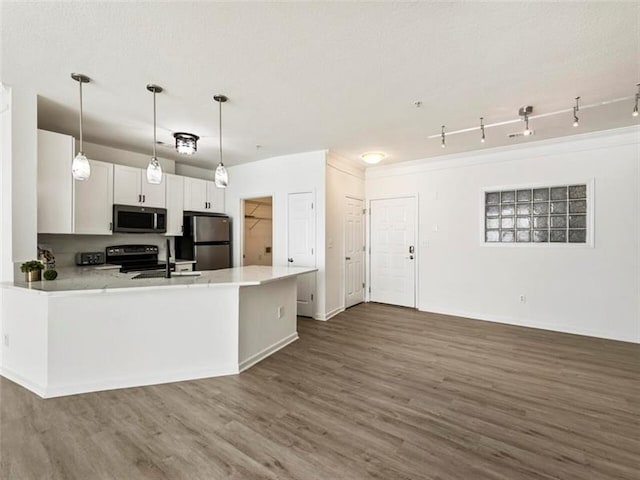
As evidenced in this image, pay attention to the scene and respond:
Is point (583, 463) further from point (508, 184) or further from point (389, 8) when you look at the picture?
point (508, 184)

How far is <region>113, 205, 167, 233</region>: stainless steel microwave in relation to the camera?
4.12 meters

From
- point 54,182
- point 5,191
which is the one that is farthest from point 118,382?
point 54,182

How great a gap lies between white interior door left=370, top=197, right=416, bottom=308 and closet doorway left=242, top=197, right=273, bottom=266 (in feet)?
8.32

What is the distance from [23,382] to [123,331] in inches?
37.2

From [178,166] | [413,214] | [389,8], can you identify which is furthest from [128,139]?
[413,214]

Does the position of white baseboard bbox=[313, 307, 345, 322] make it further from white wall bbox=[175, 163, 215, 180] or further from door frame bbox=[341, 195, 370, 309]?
white wall bbox=[175, 163, 215, 180]

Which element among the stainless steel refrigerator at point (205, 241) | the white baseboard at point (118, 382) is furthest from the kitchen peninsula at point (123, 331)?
the stainless steel refrigerator at point (205, 241)

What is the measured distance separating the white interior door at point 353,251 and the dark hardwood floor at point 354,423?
2.12 m

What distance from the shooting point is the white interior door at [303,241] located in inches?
187

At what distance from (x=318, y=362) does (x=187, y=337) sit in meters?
1.32

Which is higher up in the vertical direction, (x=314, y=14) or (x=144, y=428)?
(x=314, y=14)

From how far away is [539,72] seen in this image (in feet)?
7.89

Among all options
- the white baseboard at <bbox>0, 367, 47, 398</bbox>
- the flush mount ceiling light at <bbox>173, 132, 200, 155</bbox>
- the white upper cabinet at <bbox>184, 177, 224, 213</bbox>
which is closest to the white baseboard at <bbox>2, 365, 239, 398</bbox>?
the white baseboard at <bbox>0, 367, 47, 398</bbox>

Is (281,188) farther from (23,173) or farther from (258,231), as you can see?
(23,173)
